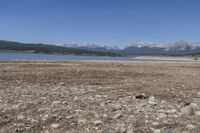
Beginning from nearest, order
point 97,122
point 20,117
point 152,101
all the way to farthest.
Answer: point 97,122, point 20,117, point 152,101

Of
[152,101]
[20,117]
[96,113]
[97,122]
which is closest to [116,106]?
[96,113]

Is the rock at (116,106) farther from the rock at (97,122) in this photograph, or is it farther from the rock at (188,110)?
the rock at (188,110)

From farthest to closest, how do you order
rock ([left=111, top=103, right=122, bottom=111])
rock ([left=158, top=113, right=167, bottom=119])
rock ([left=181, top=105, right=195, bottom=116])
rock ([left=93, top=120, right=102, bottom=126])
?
rock ([left=111, top=103, right=122, bottom=111])
rock ([left=181, top=105, right=195, bottom=116])
rock ([left=158, top=113, right=167, bottom=119])
rock ([left=93, top=120, right=102, bottom=126])

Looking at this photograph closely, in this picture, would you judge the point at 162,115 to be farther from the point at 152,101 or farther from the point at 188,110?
the point at 152,101

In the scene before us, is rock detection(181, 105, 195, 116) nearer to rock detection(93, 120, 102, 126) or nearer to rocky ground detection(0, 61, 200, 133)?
rocky ground detection(0, 61, 200, 133)

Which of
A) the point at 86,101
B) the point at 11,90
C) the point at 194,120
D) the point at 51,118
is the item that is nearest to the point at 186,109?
the point at 194,120

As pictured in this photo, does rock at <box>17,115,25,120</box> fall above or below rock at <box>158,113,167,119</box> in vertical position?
A: below

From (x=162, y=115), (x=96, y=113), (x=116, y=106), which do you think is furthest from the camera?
(x=116, y=106)

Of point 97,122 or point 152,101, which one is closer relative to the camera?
point 97,122

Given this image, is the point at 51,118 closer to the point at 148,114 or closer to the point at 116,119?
the point at 116,119

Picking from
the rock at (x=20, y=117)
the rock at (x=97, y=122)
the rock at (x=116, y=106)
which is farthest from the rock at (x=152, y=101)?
the rock at (x=20, y=117)

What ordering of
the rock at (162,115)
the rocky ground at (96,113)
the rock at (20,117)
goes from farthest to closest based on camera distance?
the rock at (162,115), the rock at (20,117), the rocky ground at (96,113)

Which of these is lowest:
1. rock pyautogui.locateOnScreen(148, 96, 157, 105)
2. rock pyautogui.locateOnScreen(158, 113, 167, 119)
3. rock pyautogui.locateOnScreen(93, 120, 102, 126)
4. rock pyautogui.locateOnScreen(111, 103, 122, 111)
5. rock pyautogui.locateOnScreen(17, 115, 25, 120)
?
rock pyautogui.locateOnScreen(93, 120, 102, 126)

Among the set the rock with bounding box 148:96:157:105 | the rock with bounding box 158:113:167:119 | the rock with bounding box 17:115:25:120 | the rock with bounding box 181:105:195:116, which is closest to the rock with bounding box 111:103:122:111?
the rock with bounding box 148:96:157:105
